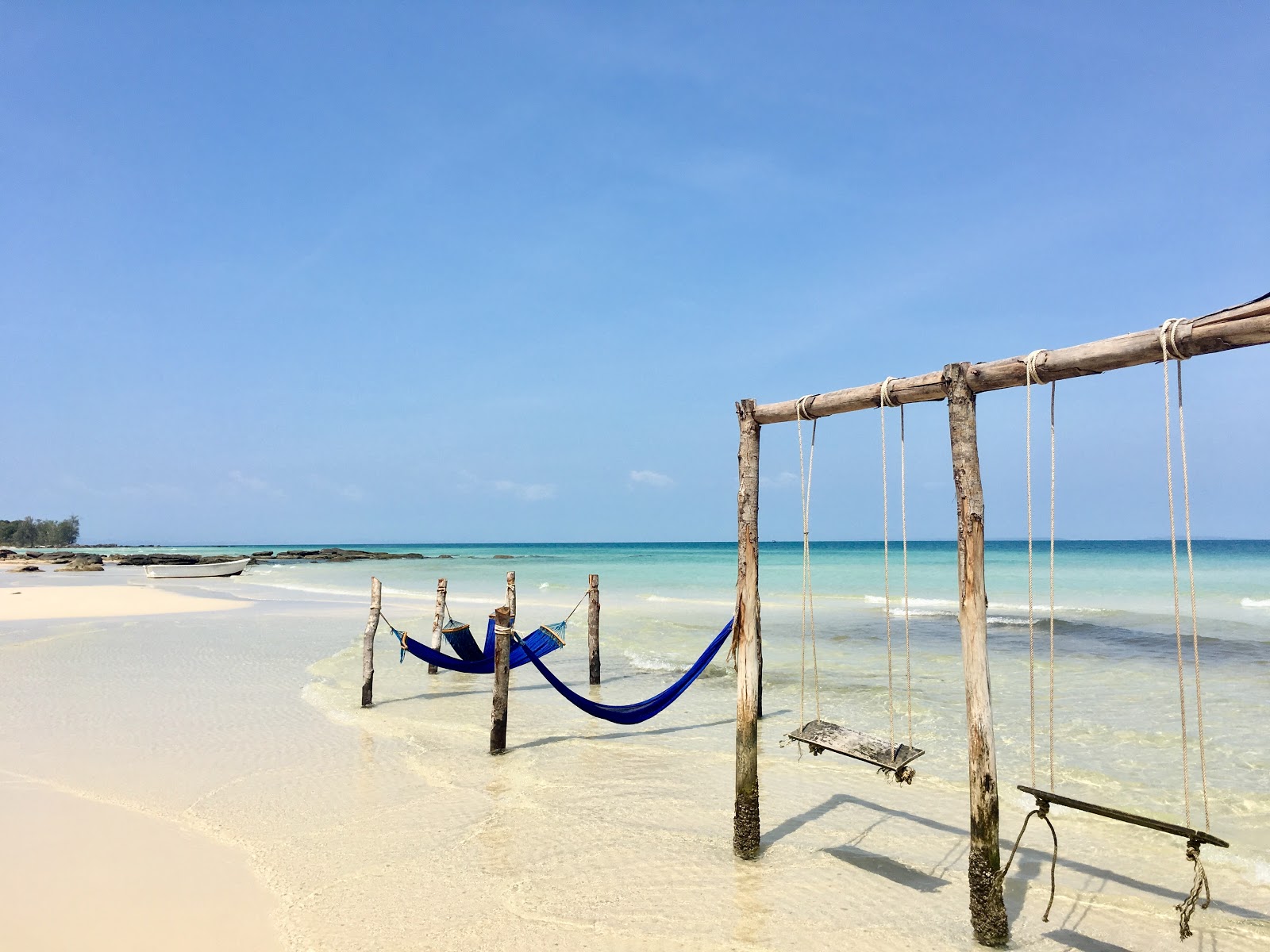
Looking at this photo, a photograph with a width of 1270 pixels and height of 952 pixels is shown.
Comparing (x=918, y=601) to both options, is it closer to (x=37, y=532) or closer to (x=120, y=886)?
(x=120, y=886)

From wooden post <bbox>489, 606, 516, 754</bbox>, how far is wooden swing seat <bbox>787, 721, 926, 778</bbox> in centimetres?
287

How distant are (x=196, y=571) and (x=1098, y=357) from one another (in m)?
36.4

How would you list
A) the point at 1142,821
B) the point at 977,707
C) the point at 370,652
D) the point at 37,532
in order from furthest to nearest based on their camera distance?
the point at 37,532, the point at 370,652, the point at 977,707, the point at 1142,821

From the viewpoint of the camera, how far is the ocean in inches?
150

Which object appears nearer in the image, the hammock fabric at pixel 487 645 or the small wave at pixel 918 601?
the hammock fabric at pixel 487 645

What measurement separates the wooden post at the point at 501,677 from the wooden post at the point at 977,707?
3.99 m

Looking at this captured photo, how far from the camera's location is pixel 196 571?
107 ft

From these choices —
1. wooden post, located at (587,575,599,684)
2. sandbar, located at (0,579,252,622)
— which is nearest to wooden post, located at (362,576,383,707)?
wooden post, located at (587,575,599,684)

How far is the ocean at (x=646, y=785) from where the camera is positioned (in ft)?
12.5

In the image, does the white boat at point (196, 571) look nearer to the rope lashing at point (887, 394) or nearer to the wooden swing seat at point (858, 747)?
the wooden swing seat at point (858, 747)

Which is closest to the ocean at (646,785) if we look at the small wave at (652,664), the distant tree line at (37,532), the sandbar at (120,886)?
the small wave at (652,664)

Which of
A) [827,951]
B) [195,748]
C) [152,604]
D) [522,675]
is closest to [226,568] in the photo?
[152,604]

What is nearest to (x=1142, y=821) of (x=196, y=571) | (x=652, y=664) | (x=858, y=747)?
(x=858, y=747)

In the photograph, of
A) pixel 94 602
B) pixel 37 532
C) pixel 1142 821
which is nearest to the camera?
pixel 1142 821
